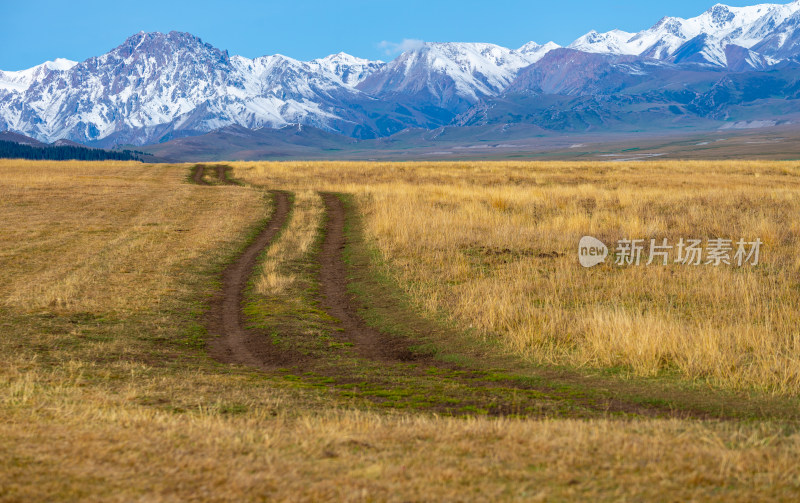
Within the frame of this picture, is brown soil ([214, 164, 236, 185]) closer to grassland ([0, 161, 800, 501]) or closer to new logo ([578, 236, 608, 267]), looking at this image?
grassland ([0, 161, 800, 501])

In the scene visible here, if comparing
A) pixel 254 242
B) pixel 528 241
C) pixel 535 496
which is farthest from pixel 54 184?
pixel 535 496

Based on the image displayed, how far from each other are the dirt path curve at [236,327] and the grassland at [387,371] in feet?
1.13

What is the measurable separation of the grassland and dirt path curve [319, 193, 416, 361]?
406mm

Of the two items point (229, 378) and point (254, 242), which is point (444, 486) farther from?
point (254, 242)

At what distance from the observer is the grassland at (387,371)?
4828mm

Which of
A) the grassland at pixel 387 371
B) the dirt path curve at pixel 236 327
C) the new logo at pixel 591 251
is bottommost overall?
the dirt path curve at pixel 236 327

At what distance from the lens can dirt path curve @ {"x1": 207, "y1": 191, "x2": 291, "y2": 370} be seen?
11.2 metres

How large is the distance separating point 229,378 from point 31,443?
395 cm

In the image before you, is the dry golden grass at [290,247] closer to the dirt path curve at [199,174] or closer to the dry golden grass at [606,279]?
the dry golden grass at [606,279]

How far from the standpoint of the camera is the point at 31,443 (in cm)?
548

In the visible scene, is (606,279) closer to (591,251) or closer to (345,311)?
(591,251)

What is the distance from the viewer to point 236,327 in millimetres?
13188

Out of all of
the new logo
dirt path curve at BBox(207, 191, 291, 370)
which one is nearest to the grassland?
dirt path curve at BBox(207, 191, 291, 370)

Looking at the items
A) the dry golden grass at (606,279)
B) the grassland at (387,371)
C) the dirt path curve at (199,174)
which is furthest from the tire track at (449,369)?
the dirt path curve at (199,174)
